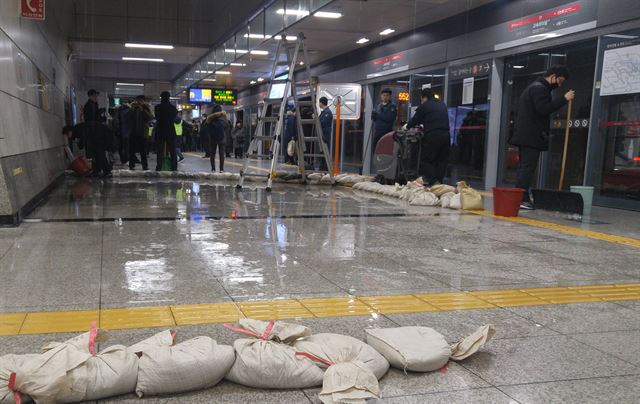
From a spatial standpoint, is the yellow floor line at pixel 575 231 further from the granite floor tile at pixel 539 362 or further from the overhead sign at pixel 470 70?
the overhead sign at pixel 470 70

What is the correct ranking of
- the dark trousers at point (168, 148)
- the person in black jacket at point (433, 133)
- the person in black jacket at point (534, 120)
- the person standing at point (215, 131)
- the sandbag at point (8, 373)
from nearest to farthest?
the sandbag at point (8, 373) < the person in black jacket at point (534, 120) < the person in black jacket at point (433, 133) < the dark trousers at point (168, 148) < the person standing at point (215, 131)

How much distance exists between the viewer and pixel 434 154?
9500 millimetres

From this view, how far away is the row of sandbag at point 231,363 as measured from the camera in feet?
6.21

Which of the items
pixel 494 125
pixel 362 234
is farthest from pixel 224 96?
pixel 362 234

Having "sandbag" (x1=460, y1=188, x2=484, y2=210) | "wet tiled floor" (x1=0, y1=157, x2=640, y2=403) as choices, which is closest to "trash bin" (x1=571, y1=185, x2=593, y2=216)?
"wet tiled floor" (x1=0, y1=157, x2=640, y2=403)

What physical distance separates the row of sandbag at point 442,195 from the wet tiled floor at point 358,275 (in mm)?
460

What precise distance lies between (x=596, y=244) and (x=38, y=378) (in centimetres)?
487

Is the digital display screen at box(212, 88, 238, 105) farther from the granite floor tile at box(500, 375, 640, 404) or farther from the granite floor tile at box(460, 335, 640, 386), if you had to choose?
the granite floor tile at box(500, 375, 640, 404)

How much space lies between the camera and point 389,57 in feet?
47.5

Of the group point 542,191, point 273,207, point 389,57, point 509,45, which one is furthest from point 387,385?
point 389,57

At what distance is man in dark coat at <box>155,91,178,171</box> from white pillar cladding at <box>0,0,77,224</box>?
2.02m

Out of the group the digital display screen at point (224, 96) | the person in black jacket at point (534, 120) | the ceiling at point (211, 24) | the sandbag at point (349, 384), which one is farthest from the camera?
the digital display screen at point (224, 96)

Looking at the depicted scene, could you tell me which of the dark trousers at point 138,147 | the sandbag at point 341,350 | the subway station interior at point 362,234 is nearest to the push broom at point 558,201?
the subway station interior at point 362,234

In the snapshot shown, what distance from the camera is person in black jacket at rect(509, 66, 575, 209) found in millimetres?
7473
